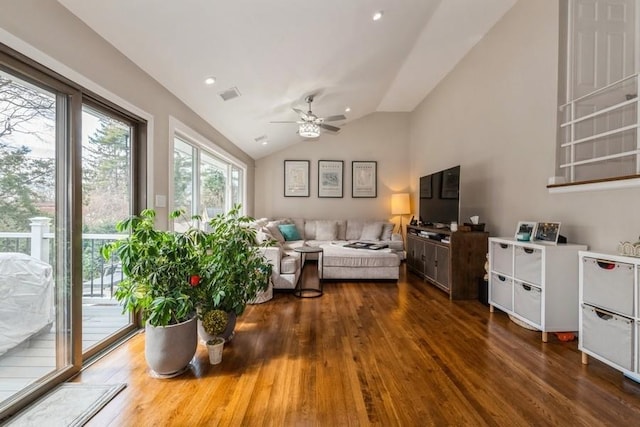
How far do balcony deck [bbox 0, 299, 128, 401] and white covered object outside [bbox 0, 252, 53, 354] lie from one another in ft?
0.21

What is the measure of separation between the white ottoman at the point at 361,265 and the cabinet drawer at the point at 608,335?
2.51 metres

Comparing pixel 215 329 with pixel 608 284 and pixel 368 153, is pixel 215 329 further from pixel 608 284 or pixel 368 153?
pixel 368 153

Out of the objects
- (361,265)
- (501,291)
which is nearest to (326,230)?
(361,265)

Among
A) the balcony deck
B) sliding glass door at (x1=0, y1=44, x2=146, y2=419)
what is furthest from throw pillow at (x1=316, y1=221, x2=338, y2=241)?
the balcony deck

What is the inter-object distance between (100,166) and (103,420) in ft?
5.59

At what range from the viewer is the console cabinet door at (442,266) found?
3.87 m

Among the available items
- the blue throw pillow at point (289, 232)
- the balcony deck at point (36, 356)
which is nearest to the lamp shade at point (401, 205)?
the blue throw pillow at point (289, 232)

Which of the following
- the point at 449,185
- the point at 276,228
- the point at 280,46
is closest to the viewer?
the point at 280,46

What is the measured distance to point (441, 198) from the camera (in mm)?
4410

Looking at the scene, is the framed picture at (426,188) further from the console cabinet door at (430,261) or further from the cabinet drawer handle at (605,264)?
the cabinet drawer handle at (605,264)

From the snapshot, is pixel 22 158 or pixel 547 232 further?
pixel 547 232

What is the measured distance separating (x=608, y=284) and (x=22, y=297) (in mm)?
3629

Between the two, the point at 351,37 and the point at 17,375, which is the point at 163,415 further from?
the point at 351,37

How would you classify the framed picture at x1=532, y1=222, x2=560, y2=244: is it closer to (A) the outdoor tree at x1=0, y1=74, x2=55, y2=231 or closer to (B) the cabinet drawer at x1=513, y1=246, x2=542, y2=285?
(B) the cabinet drawer at x1=513, y1=246, x2=542, y2=285
